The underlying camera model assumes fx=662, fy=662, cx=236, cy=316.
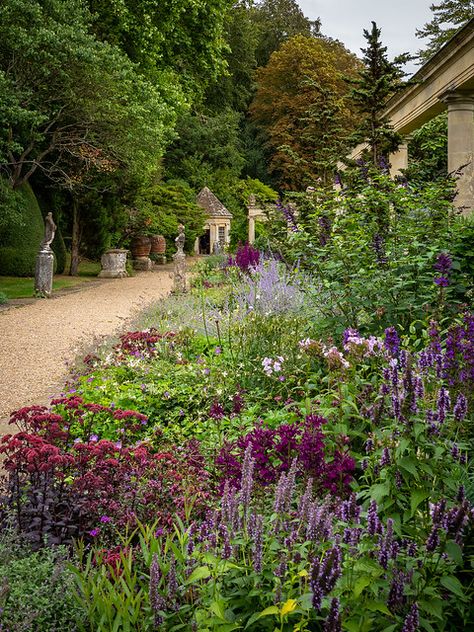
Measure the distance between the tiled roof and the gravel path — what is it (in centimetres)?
1596

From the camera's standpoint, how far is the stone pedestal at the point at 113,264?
19.3m

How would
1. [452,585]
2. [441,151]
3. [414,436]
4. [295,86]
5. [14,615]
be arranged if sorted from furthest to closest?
[295,86] < [441,151] < [414,436] < [14,615] < [452,585]

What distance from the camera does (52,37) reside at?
12867 mm

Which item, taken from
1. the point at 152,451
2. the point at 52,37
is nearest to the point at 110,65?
the point at 52,37

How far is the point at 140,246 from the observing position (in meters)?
23.3

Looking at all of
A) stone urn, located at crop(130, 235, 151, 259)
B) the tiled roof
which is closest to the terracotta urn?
stone urn, located at crop(130, 235, 151, 259)

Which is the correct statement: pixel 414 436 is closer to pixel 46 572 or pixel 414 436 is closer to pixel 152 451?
pixel 46 572

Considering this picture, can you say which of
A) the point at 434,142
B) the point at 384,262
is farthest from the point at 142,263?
the point at 384,262

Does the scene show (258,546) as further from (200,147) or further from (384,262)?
(200,147)

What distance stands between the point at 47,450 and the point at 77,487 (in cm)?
24

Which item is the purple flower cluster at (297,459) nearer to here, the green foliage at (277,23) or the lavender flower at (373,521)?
the lavender flower at (373,521)

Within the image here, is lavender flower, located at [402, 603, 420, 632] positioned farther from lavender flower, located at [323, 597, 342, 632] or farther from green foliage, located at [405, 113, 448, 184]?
green foliage, located at [405, 113, 448, 184]

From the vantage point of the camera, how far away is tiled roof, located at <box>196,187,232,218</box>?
31953 mm

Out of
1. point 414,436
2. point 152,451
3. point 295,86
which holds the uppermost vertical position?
point 295,86
